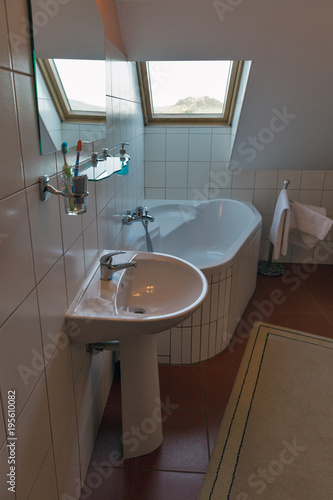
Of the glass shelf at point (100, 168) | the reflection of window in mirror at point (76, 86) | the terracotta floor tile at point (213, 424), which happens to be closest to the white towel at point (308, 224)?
the terracotta floor tile at point (213, 424)

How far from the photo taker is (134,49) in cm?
260

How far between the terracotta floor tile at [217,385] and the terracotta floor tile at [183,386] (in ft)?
0.12

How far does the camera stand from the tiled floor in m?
1.71

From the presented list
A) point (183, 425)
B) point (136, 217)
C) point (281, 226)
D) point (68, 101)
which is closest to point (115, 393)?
point (183, 425)

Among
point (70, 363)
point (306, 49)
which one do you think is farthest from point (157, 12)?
point (70, 363)

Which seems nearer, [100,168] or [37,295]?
[37,295]

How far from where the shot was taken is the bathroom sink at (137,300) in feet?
4.60

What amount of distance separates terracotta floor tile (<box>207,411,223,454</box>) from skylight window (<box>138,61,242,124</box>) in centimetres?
254

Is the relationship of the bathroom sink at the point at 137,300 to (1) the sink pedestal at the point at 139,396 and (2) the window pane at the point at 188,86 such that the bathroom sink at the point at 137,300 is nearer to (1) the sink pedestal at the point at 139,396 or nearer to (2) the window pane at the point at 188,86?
(1) the sink pedestal at the point at 139,396

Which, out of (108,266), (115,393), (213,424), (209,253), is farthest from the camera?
(209,253)

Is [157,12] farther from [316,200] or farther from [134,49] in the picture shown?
[316,200]

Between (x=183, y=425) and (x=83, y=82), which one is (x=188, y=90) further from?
(x=183, y=425)

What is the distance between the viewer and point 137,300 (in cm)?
184

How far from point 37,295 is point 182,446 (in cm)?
126
